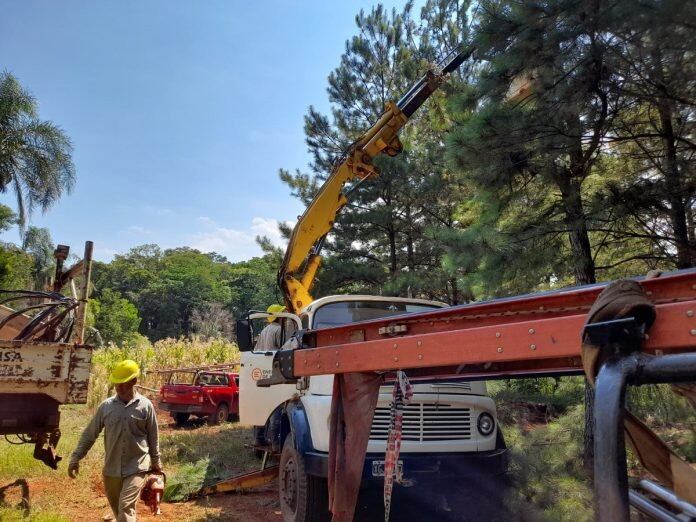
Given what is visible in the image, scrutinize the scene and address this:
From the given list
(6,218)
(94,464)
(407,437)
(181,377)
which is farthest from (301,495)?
(6,218)

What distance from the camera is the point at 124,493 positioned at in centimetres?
438

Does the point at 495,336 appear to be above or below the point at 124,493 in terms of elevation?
above

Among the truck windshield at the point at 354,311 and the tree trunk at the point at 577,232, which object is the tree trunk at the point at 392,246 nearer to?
the truck windshield at the point at 354,311

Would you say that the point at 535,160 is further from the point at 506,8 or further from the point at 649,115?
the point at 506,8

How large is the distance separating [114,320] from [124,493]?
45.1 m

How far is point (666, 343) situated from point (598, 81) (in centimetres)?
421

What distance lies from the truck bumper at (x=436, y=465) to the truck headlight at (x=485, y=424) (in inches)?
7.3

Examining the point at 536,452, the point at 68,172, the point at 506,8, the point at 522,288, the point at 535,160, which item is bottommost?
the point at 536,452

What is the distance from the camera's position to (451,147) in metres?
5.69

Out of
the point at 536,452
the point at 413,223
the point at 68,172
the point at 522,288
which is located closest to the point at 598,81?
the point at 522,288

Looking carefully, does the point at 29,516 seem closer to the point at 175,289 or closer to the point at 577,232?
the point at 577,232

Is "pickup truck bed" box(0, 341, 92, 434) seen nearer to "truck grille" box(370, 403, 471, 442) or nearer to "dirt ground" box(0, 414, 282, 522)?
"dirt ground" box(0, 414, 282, 522)

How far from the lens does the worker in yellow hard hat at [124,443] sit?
443 cm

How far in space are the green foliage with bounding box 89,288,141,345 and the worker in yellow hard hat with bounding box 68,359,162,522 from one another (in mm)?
38224
